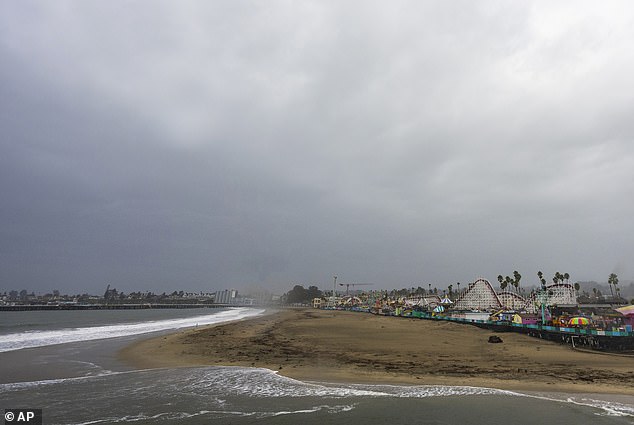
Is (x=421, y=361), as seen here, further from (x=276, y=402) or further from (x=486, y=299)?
(x=486, y=299)

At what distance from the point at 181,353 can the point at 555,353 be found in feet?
97.8

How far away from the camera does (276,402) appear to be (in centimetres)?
1509

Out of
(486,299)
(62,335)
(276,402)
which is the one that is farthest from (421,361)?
(486,299)

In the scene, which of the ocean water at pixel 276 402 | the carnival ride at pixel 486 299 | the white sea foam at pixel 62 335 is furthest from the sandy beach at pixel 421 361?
the carnival ride at pixel 486 299

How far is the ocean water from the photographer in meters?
13.0

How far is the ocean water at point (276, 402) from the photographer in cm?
1305

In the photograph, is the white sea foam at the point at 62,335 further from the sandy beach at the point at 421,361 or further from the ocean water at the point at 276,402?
the ocean water at the point at 276,402

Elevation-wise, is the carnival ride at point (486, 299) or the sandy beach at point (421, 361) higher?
the sandy beach at point (421, 361)

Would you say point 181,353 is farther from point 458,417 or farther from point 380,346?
point 458,417

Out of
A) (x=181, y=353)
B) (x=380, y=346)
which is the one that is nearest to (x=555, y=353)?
(x=380, y=346)

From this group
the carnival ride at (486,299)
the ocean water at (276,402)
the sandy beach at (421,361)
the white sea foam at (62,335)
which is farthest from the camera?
the carnival ride at (486,299)

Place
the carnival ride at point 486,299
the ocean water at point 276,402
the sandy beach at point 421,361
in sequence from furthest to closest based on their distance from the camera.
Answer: the carnival ride at point 486,299 < the sandy beach at point 421,361 < the ocean water at point 276,402

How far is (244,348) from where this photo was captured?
3203cm

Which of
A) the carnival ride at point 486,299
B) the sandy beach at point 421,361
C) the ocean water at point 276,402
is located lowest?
the carnival ride at point 486,299
